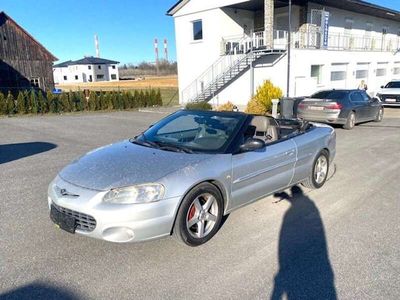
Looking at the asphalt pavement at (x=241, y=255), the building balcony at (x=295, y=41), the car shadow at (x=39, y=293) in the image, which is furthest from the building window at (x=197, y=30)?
the car shadow at (x=39, y=293)

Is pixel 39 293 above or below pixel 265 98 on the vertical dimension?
below

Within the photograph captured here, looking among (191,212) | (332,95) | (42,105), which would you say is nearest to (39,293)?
(191,212)

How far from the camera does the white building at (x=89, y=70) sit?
291 feet

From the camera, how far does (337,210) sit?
14.3ft

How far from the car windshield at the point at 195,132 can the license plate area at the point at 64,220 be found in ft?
4.20

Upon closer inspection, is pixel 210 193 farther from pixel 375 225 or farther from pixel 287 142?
pixel 375 225

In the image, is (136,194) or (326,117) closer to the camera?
(136,194)

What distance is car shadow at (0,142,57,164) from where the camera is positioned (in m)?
7.58

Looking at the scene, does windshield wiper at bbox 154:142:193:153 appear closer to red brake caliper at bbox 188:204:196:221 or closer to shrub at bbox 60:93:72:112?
red brake caliper at bbox 188:204:196:221

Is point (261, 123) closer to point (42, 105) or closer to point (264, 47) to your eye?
point (264, 47)

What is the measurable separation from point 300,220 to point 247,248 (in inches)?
40.2

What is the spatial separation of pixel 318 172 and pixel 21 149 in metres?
7.37

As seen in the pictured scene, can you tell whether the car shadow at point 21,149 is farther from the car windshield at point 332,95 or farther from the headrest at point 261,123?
the car windshield at point 332,95

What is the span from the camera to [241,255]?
10.6ft
